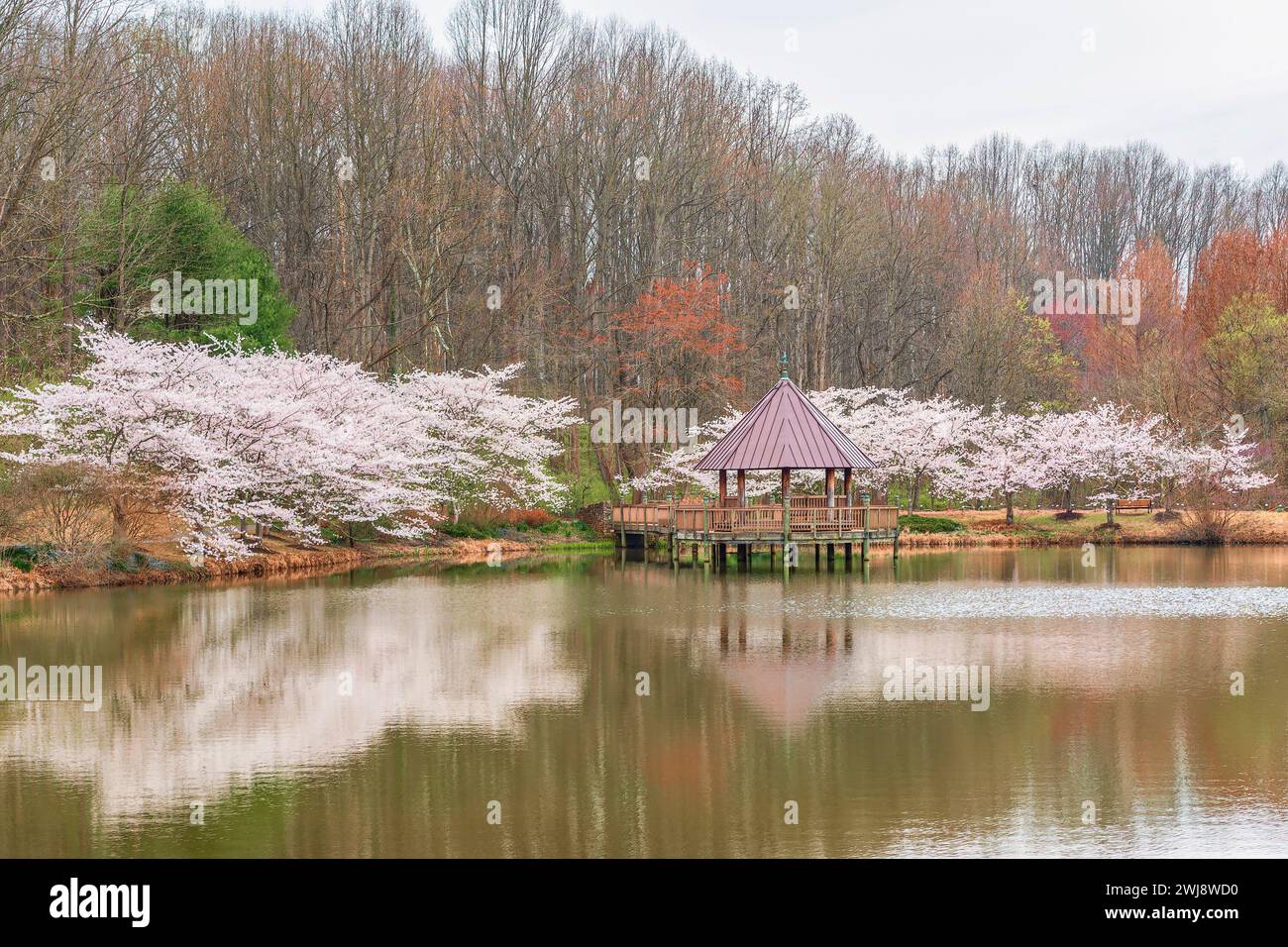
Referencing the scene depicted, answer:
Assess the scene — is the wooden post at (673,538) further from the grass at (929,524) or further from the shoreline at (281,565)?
the grass at (929,524)

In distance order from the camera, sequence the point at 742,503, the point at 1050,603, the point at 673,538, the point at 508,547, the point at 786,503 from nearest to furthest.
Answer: the point at 1050,603 → the point at 786,503 → the point at 742,503 → the point at 673,538 → the point at 508,547

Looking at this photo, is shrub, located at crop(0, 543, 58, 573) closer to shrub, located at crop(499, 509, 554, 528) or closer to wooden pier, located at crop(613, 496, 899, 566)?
wooden pier, located at crop(613, 496, 899, 566)

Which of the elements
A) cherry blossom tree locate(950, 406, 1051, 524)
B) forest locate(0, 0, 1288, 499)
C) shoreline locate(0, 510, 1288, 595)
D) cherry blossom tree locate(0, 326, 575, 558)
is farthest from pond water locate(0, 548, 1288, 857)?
cherry blossom tree locate(950, 406, 1051, 524)

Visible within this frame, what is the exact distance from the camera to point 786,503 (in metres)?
36.2

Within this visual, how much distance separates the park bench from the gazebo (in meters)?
15.8

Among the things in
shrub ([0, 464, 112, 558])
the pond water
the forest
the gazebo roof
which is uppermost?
the forest

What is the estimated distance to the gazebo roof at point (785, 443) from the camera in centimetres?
3572

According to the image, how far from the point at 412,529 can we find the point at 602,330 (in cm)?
1653

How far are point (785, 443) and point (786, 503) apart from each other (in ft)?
5.66

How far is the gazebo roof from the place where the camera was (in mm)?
35719

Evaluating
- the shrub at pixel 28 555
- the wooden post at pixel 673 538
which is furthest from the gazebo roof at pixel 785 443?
the shrub at pixel 28 555

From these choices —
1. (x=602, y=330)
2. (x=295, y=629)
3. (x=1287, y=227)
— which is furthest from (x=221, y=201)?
(x=1287, y=227)

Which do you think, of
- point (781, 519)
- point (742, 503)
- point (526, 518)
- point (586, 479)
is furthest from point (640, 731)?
point (586, 479)

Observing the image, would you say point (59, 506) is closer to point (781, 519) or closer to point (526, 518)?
point (781, 519)
